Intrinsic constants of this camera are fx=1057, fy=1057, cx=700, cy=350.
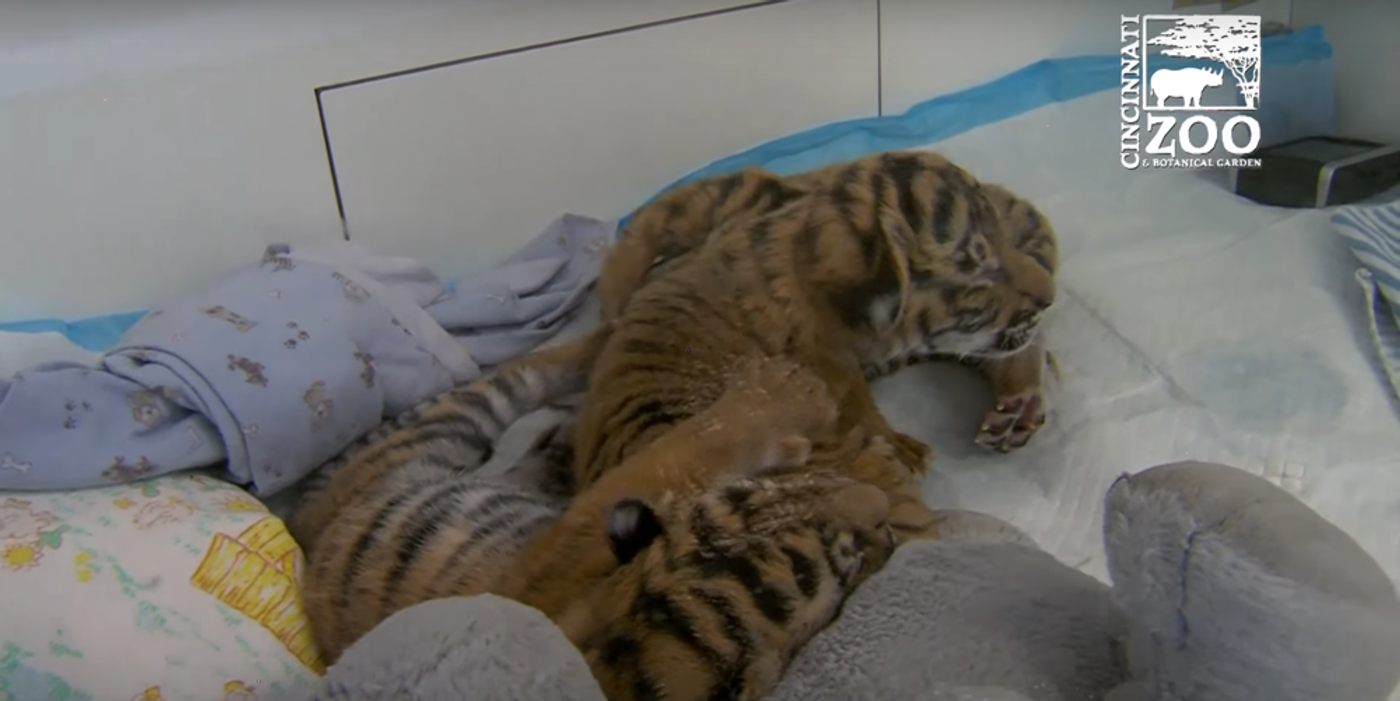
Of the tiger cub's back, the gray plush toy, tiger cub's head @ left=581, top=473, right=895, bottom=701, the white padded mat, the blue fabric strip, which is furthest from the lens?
the blue fabric strip

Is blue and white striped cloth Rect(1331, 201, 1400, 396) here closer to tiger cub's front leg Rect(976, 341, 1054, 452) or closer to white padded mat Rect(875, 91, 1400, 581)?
white padded mat Rect(875, 91, 1400, 581)

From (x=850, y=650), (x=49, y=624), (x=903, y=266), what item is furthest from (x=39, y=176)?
(x=850, y=650)

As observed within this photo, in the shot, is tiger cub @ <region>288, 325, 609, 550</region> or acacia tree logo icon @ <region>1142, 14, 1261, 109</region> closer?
tiger cub @ <region>288, 325, 609, 550</region>

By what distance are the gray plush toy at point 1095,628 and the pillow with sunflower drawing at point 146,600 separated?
27 centimetres

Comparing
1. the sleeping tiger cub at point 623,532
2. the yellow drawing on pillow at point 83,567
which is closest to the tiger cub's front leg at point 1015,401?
the sleeping tiger cub at point 623,532

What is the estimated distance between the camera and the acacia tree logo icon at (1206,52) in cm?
156

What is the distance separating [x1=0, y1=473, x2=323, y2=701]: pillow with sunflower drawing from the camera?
0.77m

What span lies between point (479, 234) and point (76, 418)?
1.92 feet

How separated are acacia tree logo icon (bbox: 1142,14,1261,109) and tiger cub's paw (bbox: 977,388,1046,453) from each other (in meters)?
0.70

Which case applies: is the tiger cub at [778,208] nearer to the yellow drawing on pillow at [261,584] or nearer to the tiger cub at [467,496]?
the tiger cub at [467,496]

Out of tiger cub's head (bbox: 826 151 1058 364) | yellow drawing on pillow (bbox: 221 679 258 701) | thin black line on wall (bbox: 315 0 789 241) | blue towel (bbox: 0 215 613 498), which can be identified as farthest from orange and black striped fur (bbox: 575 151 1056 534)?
thin black line on wall (bbox: 315 0 789 241)

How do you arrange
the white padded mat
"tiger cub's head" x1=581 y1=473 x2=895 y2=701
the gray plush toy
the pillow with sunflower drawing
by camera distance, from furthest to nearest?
the white padded mat < the pillow with sunflower drawing < "tiger cub's head" x1=581 y1=473 x2=895 y2=701 < the gray plush toy

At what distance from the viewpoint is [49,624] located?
773 millimetres

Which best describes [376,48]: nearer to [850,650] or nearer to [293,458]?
[293,458]
